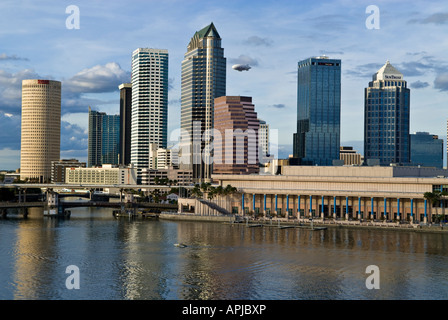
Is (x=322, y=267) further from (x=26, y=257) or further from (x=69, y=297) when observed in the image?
(x=26, y=257)

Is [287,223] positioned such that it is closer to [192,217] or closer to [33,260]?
[192,217]

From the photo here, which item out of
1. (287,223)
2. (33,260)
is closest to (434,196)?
(287,223)

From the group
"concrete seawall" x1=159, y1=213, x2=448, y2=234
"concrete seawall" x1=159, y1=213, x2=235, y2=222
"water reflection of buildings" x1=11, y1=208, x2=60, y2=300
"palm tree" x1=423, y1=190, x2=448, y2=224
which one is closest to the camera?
"water reflection of buildings" x1=11, y1=208, x2=60, y2=300

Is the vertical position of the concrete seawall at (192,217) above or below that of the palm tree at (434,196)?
below

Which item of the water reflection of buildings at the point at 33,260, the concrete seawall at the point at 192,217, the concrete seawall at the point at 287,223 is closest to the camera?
the water reflection of buildings at the point at 33,260

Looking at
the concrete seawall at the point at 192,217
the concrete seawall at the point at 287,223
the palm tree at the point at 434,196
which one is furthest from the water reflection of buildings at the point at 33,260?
the palm tree at the point at 434,196

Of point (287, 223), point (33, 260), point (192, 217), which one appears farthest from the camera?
point (192, 217)

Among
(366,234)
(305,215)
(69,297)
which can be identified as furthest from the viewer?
(305,215)

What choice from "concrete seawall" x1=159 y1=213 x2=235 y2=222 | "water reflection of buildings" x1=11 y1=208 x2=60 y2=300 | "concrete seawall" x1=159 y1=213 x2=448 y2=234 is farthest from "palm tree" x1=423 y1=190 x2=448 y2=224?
"water reflection of buildings" x1=11 y1=208 x2=60 y2=300

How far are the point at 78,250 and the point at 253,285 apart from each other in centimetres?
4462

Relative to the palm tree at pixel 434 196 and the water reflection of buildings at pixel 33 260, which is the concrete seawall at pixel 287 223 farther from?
the water reflection of buildings at pixel 33 260

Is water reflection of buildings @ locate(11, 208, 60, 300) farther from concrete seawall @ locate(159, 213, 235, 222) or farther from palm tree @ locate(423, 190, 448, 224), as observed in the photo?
palm tree @ locate(423, 190, 448, 224)
